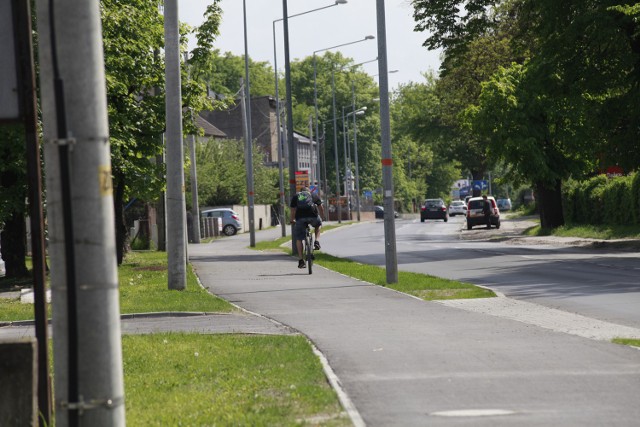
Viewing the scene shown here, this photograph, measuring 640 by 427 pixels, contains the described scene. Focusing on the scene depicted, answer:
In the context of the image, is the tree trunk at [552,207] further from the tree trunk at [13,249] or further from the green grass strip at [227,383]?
the green grass strip at [227,383]

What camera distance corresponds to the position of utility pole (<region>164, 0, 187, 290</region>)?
2161 centimetres

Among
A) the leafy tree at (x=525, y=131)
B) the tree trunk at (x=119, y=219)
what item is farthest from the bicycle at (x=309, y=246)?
the leafy tree at (x=525, y=131)

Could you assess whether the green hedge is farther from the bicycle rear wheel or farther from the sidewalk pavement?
the sidewalk pavement

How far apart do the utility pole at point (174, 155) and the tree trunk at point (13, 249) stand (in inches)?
317

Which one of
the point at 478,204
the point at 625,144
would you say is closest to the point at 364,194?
the point at 478,204

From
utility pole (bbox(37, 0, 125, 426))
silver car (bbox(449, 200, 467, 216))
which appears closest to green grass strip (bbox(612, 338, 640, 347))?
utility pole (bbox(37, 0, 125, 426))

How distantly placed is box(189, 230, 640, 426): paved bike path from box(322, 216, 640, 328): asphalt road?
205 cm

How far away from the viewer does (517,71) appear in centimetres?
4994

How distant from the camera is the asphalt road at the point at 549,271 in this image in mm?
16977

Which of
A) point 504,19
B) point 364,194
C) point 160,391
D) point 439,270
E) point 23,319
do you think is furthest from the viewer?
point 364,194

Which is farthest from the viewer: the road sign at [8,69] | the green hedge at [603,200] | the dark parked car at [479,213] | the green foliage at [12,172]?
the dark parked car at [479,213]

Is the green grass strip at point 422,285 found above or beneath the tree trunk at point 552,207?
beneath

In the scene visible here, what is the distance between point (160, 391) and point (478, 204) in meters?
59.0

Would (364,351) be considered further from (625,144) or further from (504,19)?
(504,19)
